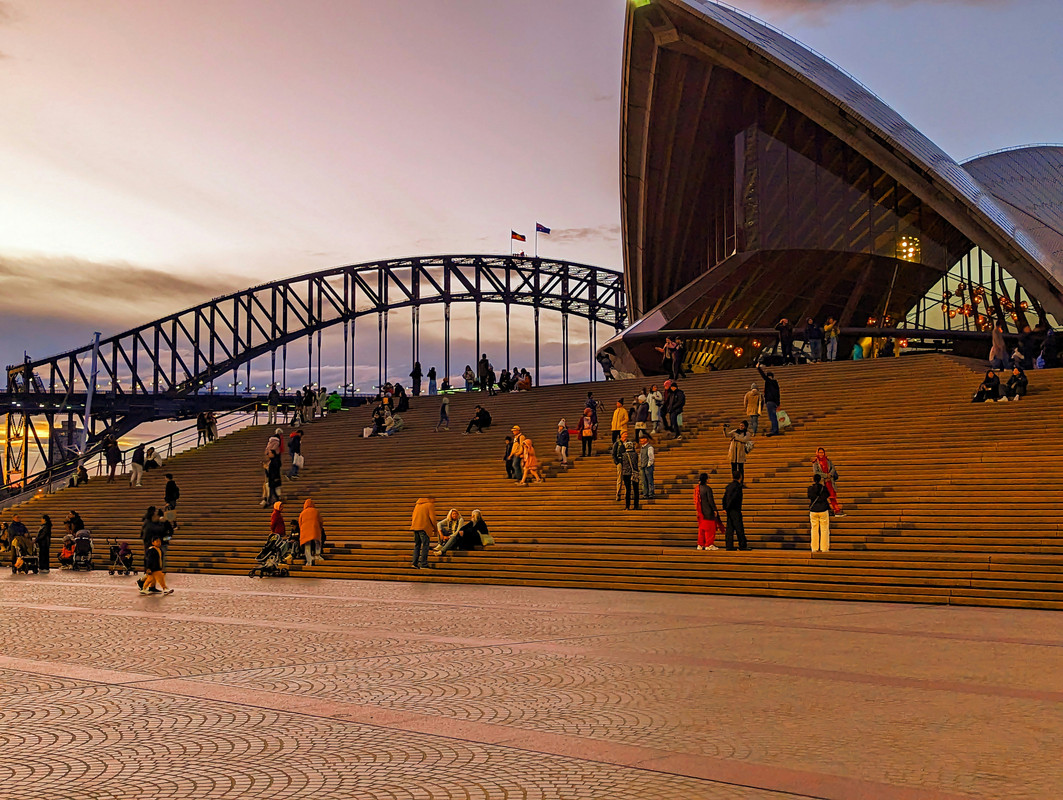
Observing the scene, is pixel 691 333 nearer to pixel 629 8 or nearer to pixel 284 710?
pixel 629 8

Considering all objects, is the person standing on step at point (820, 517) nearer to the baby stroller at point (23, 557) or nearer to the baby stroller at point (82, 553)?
the baby stroller at point (82, 553)

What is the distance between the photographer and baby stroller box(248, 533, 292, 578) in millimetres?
20094

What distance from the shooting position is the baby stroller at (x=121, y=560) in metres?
21.8

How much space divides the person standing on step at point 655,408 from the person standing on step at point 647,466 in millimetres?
5229

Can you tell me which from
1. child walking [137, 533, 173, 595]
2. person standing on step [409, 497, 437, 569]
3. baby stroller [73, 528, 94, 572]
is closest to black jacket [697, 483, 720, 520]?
person standing on step [409, 497, 437, 569]

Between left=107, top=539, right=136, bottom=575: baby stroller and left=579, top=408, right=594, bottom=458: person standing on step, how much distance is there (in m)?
10.5

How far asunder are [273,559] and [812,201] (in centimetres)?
3150

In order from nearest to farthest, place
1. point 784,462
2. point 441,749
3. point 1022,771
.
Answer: point 1022,771, point 441,749, point 784,462

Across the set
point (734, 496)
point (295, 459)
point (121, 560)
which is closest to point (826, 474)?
point (734, 496)

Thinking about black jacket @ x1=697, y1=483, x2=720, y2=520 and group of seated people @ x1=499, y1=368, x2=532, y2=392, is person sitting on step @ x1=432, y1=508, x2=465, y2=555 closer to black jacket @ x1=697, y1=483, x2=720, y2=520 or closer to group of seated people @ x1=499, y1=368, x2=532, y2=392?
black jacket @ x1=697, y1=483, x2=720, y2=520

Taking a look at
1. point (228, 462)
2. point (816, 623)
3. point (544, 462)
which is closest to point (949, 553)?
point (816, 623)

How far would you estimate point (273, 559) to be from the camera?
2017 cm

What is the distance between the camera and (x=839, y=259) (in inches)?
1731

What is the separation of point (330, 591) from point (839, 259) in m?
32.7
